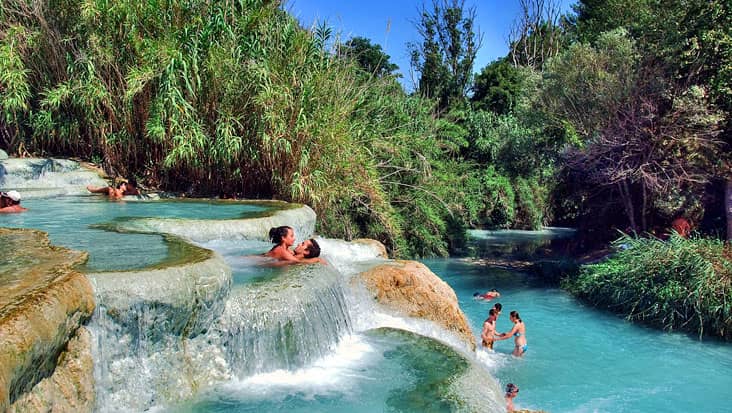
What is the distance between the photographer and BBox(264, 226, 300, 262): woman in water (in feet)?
22.4

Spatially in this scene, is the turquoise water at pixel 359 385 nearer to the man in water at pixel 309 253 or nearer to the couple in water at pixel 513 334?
the man in water at pixel 309 253

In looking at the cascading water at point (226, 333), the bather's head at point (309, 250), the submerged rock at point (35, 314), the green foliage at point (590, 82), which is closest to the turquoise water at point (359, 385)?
the cascading water at point (226, 333)

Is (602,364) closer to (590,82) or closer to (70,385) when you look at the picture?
(70,385)

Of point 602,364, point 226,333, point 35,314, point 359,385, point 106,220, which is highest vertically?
point 106,220

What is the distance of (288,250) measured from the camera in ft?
22.7

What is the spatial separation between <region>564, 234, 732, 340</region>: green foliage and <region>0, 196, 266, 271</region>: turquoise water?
22.0 ft

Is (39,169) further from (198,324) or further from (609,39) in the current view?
A: (609,39)

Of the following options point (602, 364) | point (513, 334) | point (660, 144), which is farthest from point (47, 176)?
point (660, 144)

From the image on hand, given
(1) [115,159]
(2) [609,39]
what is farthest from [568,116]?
(1) [115,159]

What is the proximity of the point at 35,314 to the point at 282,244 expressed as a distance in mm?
3766

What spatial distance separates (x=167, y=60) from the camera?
10914 millimetres

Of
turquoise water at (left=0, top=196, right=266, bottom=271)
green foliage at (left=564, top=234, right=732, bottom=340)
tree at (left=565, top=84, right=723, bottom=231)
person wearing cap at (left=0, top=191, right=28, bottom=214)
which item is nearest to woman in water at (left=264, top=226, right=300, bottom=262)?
turquoise water at (left=0, top=196, right=266, bottom=271)

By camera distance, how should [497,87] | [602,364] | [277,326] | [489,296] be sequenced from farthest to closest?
[497,87] < [489,296] < [602,364] < [277,326]

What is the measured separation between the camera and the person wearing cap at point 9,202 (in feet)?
27.9
